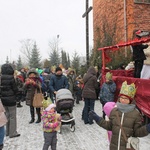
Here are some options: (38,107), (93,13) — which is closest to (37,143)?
(38,107)

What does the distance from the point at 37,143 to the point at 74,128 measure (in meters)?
1.40

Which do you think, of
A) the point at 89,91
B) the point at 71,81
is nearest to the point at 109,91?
the point at 89,91

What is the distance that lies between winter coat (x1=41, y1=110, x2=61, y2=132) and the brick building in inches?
466

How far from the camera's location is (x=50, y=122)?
199 inches

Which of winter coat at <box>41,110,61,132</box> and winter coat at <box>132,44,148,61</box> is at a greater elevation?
winter coat at <box>132,44,148,61</box>

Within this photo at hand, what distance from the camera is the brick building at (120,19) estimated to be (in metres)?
15.8

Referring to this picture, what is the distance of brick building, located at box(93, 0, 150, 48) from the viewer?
15812 mm

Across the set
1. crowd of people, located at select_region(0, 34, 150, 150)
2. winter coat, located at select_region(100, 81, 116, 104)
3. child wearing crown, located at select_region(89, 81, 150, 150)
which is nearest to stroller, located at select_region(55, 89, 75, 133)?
crowd of people, located at select_region(0, 34, 150, 150)

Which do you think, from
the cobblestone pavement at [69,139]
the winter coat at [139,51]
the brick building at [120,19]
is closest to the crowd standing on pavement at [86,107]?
the cobblestone pavement at [69,139]

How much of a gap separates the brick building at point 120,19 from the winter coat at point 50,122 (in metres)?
11.8

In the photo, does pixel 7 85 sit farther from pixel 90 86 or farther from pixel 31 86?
pixel 90 86

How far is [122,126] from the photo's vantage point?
138 inches

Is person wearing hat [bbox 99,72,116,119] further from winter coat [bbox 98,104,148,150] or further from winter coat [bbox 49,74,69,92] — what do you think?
winter coat [bbox 98,104,148,150]

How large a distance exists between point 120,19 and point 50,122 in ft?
43.5
